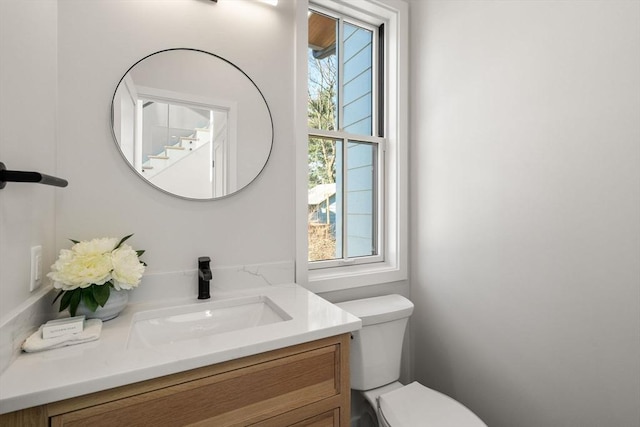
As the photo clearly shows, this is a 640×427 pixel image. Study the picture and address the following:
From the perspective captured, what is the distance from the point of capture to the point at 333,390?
3.04ft

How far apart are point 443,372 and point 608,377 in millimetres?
716

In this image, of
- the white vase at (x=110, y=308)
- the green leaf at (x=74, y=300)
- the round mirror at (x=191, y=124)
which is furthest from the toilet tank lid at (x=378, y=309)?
the green leaf at (x=74, y=300)

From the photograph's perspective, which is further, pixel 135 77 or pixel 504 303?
pixel 504 303

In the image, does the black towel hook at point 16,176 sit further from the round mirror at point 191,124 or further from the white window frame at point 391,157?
the white window frame at point 391,157

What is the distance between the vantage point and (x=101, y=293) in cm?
89

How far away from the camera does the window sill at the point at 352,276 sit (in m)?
1.50

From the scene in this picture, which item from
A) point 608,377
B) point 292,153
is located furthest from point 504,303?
point 292,153

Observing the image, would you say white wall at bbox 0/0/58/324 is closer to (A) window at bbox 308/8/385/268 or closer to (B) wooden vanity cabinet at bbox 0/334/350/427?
(B) wooden vanity cabinet at bbox 0/334/350/427

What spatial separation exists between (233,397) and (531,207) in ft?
4.13

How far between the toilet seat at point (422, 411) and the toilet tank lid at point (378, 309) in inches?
12.0

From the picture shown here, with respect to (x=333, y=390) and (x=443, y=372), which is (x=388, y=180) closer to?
(x=443, y=372)

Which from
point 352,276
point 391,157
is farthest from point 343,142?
point 352,276

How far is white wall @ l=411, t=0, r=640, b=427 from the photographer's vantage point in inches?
38.0

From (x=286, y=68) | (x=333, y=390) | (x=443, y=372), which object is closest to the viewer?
(x=333, y=390)
